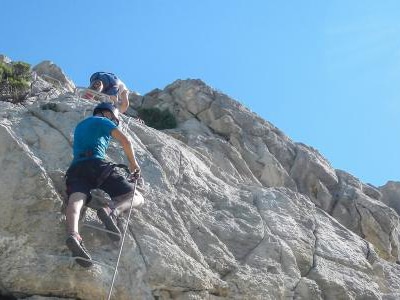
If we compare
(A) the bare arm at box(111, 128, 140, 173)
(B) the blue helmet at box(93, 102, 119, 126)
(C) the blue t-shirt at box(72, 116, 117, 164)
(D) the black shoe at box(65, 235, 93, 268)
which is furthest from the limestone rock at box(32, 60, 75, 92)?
(D) the black shoe at box(65, 235, 93, 268)

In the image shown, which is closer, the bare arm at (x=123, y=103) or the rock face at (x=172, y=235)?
the rock face at (x=172, y=235)

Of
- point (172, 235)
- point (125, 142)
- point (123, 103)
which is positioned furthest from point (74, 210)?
point (123, 103)

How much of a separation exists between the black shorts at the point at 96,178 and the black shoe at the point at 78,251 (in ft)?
3.61

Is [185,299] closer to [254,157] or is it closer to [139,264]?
[139,264]

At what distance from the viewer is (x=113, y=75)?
52.7ft

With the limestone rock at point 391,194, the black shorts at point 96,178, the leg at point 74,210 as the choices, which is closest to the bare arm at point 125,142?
the black shorts at point 96,178

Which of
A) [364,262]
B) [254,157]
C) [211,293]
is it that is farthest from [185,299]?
[254,157]

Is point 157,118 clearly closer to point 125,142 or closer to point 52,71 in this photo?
point 52,71

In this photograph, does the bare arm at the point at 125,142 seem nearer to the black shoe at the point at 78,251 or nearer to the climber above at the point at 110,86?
the black shoe at the point at 78,251

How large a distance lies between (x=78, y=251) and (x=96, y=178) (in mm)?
1468

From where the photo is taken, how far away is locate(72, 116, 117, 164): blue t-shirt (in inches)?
427

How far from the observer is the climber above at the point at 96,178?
1018 centimetres

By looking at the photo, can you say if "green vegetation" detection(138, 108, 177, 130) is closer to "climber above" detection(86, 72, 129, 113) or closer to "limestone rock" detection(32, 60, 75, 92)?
"limestone rock" detection(32, 60, 75, 92)

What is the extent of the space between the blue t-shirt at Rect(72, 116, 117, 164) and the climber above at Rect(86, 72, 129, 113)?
4458mm
